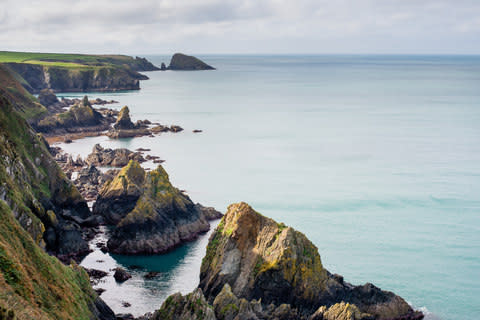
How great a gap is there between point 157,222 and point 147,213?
1709 mm

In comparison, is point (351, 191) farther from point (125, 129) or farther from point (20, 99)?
point (20, 99)

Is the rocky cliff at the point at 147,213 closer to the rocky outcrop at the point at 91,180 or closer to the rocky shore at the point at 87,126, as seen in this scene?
the rocky outcrop at the point at 91,180

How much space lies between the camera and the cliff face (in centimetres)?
3431

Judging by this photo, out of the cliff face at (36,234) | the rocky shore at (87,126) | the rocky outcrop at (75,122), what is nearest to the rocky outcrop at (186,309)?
the cliff face at (36,234)

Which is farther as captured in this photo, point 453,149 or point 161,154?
point 453,149

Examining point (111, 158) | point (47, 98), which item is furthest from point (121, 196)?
point (47, 98)

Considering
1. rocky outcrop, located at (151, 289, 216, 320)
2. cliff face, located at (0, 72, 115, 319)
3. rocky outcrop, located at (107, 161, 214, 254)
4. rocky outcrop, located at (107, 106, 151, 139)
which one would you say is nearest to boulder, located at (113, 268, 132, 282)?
rocky outcrop, located at (107, 161, 214, 254)

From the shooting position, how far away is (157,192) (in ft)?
233

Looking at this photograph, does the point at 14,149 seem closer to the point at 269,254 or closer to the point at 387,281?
the point at 269,254

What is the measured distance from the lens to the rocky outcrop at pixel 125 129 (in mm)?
141000

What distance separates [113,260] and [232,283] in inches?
755

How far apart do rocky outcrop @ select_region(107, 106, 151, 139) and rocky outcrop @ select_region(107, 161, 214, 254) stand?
228ft

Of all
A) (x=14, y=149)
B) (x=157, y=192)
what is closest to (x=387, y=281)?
(x=157, y=192)

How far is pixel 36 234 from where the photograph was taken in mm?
55906
